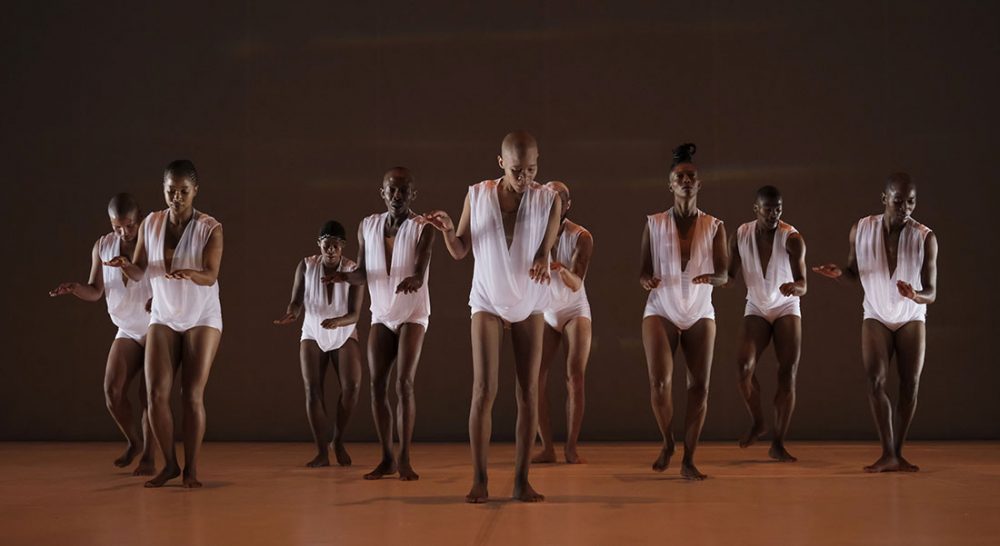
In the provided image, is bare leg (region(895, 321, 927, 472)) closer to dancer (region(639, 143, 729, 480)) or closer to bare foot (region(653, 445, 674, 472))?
dancer (region(639, 143, 729, 480))

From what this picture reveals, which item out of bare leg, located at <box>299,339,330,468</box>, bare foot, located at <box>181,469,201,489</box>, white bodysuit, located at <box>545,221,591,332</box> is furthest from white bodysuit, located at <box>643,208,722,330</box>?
bare foot, located at <box>181,469,201,489</box>

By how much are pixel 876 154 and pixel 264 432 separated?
5560mm

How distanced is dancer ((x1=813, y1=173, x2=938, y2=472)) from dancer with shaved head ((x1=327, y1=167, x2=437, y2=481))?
2.32 m

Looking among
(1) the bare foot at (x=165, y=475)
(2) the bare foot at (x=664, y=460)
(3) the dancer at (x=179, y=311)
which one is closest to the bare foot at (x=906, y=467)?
(2) the bare foot at (x=664, y=460)

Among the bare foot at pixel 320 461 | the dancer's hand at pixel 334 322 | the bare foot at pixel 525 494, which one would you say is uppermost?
the dancer's hand at pixel 334 322

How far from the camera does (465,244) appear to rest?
5461 millimetres

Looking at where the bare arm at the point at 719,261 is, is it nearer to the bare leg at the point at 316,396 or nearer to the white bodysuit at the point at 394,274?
the white bodysuit at the point at 394,274

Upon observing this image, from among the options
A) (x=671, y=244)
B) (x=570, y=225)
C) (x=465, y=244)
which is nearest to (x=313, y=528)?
(x=465, y=244)

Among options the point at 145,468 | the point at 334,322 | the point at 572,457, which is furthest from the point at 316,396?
the point at 572,457

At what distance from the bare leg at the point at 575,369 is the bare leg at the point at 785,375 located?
4.17ft

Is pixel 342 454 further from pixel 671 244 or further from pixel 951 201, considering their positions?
pixel 951 201

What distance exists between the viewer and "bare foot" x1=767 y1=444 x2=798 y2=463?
24.5 feet

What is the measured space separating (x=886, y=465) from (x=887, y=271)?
1132 millimetres

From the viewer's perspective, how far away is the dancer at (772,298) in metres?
7.57
